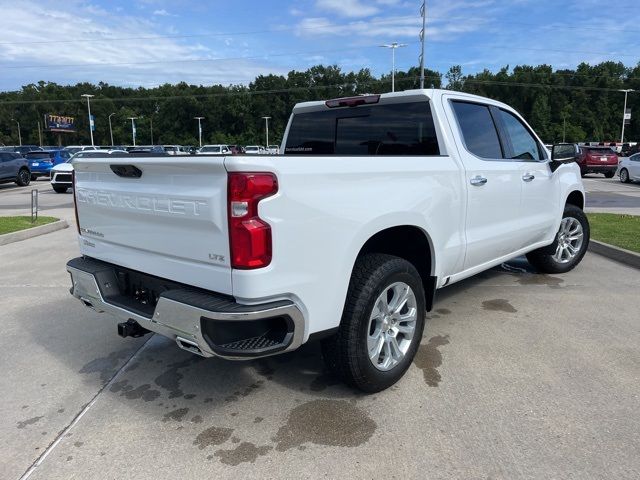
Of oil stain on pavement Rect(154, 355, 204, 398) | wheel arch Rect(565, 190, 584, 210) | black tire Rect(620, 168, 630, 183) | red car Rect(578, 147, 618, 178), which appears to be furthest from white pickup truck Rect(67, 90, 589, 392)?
red car Rect(578, 147, 618, 178)

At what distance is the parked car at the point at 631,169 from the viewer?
2214 cm

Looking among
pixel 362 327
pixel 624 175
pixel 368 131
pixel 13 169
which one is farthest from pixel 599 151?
pixel 13 169

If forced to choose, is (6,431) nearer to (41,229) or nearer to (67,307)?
(67,307)

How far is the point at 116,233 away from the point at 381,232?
5.77 ft

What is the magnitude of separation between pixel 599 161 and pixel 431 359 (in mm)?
26454

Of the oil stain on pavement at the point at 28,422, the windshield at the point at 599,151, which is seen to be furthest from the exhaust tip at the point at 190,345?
the windshield at the point at 599,151

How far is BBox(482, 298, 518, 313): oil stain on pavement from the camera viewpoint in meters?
4.91

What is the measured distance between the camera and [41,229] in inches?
397

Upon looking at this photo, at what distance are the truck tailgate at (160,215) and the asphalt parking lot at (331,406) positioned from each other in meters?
0.93

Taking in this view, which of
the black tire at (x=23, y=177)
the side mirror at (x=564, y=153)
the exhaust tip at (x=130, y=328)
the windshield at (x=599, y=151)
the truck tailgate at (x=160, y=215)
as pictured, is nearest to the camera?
the truck tailgate at (x=160, y=215)

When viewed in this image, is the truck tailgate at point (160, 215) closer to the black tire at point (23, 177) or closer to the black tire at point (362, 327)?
the black tire at point (362, 327)

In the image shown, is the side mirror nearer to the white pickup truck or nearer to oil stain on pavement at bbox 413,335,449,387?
the white pickup truck

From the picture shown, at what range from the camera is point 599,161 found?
84.9ft

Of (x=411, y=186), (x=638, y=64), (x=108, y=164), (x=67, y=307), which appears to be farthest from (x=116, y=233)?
(x=638, y=64)
